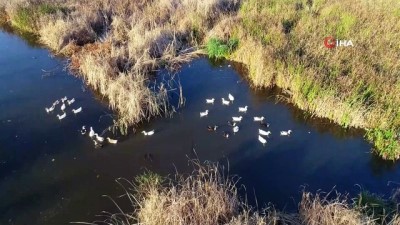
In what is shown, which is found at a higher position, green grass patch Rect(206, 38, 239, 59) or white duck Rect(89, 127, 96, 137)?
green grass patch Rect(206, 38, 239, 59)

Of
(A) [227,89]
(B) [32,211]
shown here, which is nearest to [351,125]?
(A) [227,89]

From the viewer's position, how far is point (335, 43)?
11.5m

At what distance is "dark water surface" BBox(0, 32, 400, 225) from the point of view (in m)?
6.91

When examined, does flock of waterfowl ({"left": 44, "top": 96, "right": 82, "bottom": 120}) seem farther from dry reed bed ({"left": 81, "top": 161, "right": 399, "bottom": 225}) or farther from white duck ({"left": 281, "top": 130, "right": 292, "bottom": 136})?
white duck ({"left": 281, "top": 130, "right": 292, "bottom": 136})

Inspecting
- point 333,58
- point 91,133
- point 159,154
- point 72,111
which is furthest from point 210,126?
point 333,58

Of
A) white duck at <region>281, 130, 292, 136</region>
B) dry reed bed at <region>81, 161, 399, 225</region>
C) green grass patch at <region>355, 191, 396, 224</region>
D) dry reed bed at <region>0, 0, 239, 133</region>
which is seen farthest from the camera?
dry reed bed at <region>0, 0, 239, 133</region>

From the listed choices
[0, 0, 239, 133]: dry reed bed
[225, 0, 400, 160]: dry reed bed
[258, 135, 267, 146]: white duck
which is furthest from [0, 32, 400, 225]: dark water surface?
[0, 0, 239, 133]: dry reed bed

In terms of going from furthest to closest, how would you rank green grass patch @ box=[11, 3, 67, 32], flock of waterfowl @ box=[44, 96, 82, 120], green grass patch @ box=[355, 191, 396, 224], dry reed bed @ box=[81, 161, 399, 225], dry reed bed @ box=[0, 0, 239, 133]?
1. green grass patch @ box=[11, 3, 67, 32]
2. dry reed bed @ box=[0, 0, 239, 133]
3. flock of waterfowl @ box=[44, 96, 82, 120]
4. green grass patch @ box=[355, 191, 396, 224]
5. dry reed bed @ box=[81, 161, 399, 225]

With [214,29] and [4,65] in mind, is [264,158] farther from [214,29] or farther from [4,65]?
[4,65]

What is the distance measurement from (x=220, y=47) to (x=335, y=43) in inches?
136

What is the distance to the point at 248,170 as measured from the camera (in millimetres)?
7508

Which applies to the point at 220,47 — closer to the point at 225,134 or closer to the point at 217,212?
the point at 225,134

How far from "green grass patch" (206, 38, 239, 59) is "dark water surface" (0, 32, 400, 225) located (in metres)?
2.04

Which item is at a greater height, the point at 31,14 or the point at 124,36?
the point at 31,14
